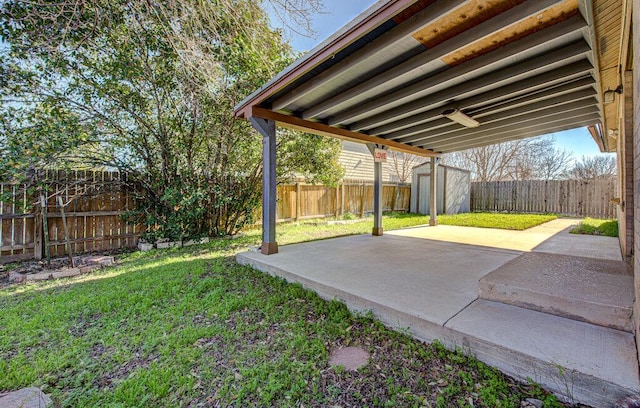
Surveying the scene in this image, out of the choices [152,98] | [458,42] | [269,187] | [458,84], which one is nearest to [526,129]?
[458,84]

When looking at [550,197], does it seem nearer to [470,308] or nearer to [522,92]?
[522,92]

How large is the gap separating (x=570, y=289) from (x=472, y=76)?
8.51ft

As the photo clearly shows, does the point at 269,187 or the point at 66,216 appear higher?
the point at 269,187

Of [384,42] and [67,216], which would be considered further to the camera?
[67,216]

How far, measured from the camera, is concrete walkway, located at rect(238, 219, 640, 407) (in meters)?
1.50

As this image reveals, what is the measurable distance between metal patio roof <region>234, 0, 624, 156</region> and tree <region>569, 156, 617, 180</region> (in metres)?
15.9

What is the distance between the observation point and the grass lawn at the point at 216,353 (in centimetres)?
163

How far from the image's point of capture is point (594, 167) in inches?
667

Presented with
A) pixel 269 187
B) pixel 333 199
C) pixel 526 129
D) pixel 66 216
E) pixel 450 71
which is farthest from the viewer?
pixel 333 199

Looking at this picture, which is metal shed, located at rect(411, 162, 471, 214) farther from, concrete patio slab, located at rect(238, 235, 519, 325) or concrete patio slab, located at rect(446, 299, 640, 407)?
concrete patio slab, located at rect(446, 299, 640, 407)

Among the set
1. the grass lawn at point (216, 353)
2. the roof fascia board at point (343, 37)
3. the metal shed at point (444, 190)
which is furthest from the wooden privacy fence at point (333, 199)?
the grass lawn at point (216, 353)

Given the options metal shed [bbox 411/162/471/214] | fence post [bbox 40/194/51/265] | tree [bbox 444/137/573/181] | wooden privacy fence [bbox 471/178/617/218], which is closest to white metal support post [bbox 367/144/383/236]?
metal shed [bbox 411/162/471/214]

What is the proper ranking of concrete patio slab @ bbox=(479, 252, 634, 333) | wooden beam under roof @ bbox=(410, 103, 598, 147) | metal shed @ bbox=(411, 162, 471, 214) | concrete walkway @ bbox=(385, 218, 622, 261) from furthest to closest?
1. metal shed @ bbox=(411, 162, 471, 214)
2. wooden beam under roof @ bbox=(410, 103, 598, 147)
3. concrete walkway @ bbox=(385, 218, 622, 261)
4. concrete patio slab @ bbox=(479, 252, 634, 333)

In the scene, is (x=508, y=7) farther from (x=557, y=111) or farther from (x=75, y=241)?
(x=75, y=241)
